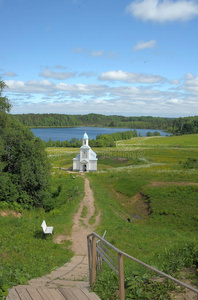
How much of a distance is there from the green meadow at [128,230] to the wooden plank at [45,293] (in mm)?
709

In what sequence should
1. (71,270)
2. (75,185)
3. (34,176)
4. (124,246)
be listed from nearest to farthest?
(71,270)
(124,246)
(34,176)
(75,185)

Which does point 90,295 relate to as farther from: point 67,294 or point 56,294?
point 56,294

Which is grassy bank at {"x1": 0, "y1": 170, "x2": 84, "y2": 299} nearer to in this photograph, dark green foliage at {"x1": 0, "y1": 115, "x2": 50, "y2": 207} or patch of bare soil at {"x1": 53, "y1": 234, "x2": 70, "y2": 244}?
patch of bare soil at {"x1": 53, "y1": 234, "x2": 70, "y2": 244}

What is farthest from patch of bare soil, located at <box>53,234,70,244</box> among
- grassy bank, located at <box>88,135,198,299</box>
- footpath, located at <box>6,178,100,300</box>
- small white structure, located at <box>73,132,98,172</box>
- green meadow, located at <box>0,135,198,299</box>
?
small white structure, located at <box>73,132,98,172</box>

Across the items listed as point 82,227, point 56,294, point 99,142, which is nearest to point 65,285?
point 56,294

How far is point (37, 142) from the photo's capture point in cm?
2566

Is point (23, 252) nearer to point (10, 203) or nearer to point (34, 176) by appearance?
point (10, 203)

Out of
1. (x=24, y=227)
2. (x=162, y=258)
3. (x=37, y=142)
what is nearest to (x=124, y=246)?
(x=162, y=258)

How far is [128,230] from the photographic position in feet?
50.4

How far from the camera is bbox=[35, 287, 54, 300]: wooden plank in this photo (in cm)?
484

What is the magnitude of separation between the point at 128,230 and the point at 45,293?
10957 mm

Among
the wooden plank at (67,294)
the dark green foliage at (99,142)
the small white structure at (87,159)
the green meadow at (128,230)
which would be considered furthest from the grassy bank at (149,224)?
the dark green foliage at (99,142)

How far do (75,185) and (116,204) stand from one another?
6731mm

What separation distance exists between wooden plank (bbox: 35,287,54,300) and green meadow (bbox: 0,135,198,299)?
2.33ft
